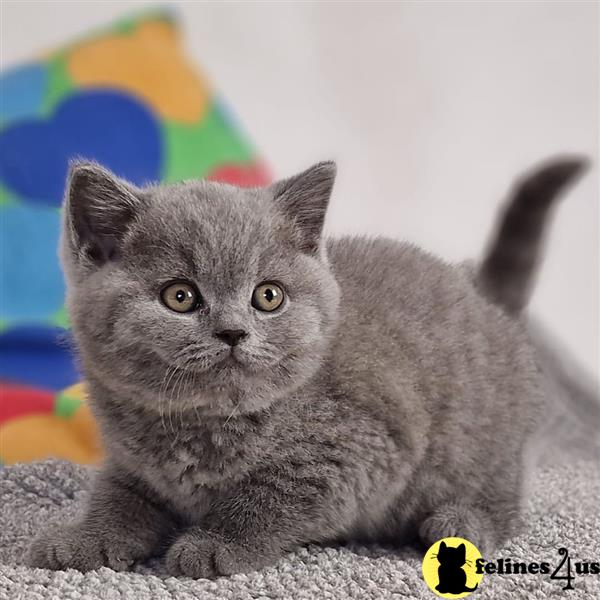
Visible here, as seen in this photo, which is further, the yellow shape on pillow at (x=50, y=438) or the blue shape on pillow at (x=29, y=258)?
the blue shape on pillow at (x=29, y=258)

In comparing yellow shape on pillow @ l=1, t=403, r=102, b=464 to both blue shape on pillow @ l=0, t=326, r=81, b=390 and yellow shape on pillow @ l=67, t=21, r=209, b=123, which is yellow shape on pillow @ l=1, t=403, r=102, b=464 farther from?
yellow shape on pillow @ l=67, t=21, r=209, b=123

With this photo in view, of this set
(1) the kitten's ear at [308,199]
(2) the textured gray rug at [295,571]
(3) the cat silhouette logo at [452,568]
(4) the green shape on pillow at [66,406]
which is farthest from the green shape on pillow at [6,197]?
(3) the cat silhouette logo at [452,568]

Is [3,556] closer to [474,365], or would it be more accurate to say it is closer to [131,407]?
[131,407]

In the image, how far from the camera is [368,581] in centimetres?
110

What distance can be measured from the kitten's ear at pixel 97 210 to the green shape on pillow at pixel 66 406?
2.30 ft

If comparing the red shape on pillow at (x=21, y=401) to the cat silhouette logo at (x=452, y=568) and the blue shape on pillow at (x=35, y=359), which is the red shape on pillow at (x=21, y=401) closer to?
the blue shape on pillow at (x=35, y=359)

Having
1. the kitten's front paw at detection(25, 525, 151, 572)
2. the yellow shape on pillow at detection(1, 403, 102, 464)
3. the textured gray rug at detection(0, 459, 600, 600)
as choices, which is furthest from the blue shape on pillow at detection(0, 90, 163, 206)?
the kitten's front paw at detection(25, 525, 151, 572)

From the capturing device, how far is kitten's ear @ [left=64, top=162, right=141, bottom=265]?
1.08 meters

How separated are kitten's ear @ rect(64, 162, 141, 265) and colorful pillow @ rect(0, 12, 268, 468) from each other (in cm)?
79

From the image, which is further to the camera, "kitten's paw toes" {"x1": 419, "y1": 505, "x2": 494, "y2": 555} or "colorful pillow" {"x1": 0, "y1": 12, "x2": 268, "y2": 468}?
"colorful pillow" {"x1": 0, "y1": 12, "x2": 268, "y2": 468}

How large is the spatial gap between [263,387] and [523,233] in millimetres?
688

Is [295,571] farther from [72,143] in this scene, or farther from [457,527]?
[72,143]

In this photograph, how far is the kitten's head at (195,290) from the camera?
1038mm

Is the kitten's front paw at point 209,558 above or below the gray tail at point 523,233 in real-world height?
below
